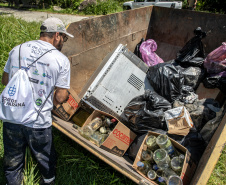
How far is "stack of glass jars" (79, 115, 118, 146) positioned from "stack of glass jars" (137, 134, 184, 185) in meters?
0.50

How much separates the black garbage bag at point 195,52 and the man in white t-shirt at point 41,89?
2.05 m

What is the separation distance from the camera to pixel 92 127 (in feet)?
7.63

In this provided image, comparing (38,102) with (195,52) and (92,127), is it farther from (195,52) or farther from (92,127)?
(195,52)

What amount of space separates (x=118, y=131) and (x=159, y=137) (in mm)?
470

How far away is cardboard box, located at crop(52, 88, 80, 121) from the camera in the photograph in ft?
8.15

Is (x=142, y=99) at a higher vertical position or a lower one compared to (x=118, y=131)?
higher

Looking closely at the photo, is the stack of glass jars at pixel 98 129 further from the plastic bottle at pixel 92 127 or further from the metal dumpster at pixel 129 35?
the metal dumpster at pixel 129 35

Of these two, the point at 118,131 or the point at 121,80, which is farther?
the point at 121,80

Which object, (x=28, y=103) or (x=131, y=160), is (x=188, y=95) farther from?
(x=28, y=103)

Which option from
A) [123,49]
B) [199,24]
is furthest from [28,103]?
[199,24]

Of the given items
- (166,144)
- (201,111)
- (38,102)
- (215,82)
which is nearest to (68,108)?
(38,102)

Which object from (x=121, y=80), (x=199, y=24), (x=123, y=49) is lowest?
(x=121, y=80)

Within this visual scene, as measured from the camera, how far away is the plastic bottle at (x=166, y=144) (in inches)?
74.3

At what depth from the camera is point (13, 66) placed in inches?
73.2
